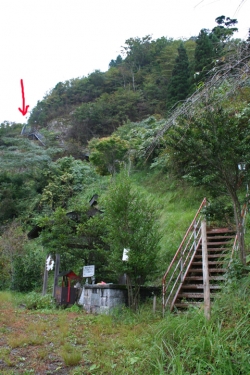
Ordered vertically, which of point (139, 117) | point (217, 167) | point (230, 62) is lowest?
point (217, 167)

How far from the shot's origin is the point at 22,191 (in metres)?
22.7

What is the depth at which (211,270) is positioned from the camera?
7.57 metres

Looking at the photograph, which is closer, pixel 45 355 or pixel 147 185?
pixel 45 355

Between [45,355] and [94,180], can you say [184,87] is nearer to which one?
[94,180]

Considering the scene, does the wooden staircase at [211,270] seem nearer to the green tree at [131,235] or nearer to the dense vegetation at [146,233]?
the dense vegetation at [146,233]

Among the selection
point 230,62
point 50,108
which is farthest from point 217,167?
point 50,108

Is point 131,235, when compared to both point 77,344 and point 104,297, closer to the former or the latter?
point 104,297

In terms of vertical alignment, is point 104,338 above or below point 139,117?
below

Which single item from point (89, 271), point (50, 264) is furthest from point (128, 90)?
point (89, 271)

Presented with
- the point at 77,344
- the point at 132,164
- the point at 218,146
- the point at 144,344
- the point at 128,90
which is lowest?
the point at 77,344

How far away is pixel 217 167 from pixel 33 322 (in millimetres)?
4954

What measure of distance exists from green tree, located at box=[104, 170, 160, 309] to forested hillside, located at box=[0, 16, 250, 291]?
0.02 metres

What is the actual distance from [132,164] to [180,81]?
26.6ft

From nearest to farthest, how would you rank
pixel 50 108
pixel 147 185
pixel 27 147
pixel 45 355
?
pixel 45 355 < pixel 147 185 < pixel 27 147 < pixel 50 108
